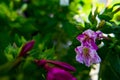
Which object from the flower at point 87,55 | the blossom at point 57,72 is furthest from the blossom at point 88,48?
the blossom at point 57,72

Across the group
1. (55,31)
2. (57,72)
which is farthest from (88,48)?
(55,31)

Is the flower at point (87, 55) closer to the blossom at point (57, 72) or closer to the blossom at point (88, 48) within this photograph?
the blossom at point (88, 48)

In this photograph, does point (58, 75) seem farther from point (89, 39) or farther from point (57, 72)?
point (89, 39)

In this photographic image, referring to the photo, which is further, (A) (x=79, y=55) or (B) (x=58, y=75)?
(A) (x=79, y=55)

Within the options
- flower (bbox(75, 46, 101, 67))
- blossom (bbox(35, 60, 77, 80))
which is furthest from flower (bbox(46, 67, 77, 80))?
flower (bbox(75, 46, 101, 67))

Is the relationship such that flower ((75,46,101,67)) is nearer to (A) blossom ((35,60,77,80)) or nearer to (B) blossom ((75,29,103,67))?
(B) blossom ((75,29,103,67))

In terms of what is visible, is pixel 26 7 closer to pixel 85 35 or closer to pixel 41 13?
pixel 41 13

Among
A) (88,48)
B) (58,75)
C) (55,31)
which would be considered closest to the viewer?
(58,75)

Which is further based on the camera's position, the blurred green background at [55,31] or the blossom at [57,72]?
the blurred green background at [55,31]
